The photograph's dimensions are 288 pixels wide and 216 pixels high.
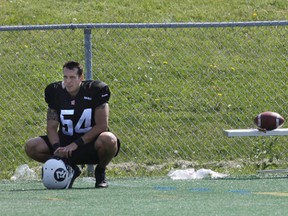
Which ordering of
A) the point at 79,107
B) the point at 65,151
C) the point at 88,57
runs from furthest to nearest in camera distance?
the point at 88,57 < the point at 79,107 < the point at 65,151

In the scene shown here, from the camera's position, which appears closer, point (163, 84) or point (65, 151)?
point (65, 151)

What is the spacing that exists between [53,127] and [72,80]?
0.51 m

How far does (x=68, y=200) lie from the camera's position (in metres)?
7.72

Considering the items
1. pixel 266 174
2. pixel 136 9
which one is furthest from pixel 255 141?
pixel 136 9

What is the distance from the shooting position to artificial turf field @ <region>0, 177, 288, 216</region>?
688 centimetres

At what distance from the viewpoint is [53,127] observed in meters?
9.32

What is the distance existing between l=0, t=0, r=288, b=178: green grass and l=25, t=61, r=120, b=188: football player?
1.66 m

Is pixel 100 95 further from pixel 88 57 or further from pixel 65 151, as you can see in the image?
pixel 88 57

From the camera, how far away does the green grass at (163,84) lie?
1164 centimetres

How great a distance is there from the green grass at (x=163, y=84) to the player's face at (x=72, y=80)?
194cm

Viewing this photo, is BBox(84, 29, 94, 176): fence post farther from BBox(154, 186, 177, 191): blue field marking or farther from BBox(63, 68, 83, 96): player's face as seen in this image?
BBox(154, 186, 177, 191): blue field marking

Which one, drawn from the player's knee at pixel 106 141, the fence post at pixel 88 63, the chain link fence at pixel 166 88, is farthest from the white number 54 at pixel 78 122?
the chain link fence at pixel 166 88

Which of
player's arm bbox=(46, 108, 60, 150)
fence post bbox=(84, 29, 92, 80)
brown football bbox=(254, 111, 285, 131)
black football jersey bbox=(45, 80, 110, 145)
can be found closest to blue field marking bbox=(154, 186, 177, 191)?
black football jersey bbox=(45, 80, 110, 145)

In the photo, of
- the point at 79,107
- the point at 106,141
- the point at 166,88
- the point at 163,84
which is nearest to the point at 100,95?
the point at 79,107
